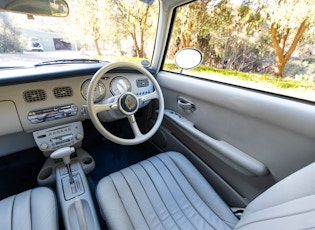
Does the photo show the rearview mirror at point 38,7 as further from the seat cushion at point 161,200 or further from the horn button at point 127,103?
the seat cushion at point 161,200

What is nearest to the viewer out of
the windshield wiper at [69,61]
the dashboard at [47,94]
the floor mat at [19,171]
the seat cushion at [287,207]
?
the seat cushion at [287,207]

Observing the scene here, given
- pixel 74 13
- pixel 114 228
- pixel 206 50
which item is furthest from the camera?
Result: pixel 206 50

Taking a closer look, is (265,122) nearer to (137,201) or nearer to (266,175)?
(266,175)

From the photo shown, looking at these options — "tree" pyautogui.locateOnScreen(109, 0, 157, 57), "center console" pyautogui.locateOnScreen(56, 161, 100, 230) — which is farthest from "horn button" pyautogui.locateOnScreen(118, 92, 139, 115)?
"tree" pyautogui.locateOnScreen(109, 0, 157, 57)

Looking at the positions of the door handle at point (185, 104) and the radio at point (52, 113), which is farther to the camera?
the door handle at point (185, 104)

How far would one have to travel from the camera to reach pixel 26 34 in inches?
39.1

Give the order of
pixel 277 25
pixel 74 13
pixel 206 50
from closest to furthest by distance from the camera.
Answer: pixel 277 25 → pixel 74 13 → pixel 206 50

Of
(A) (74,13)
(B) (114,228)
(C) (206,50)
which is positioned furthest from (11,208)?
(C) (206,50)

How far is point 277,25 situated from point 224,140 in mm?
657

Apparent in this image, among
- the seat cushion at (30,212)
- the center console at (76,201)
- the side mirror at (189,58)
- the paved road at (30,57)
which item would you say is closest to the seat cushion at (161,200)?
the center console at (76,201)

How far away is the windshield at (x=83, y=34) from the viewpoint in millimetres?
993

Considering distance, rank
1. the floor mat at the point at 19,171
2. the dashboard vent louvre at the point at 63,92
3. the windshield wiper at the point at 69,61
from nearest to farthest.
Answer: the dashboard vent louvre at the point at 63,92, the windshield wiper at the point at 69,61, the floor mat at the point at 19,171

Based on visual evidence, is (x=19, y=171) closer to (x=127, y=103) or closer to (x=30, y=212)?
(x=30, y=212)

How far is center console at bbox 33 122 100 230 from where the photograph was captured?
0.88m
